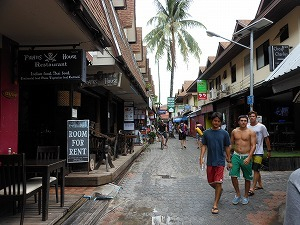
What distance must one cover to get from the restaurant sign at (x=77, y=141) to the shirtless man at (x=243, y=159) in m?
3.36

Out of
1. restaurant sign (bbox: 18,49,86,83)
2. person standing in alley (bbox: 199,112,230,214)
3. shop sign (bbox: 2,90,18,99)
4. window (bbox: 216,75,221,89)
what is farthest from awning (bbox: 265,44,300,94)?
window (bbox: 216,75,221,89)

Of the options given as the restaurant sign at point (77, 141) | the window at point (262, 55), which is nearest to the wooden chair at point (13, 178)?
the restaurant sign at point (77, 141)

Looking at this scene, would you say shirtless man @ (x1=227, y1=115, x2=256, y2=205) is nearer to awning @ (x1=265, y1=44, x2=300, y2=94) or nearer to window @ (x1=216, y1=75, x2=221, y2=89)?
awning @ (x1=265, y1=44, x2=300, y2=94)

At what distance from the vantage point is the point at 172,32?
29.7 metres

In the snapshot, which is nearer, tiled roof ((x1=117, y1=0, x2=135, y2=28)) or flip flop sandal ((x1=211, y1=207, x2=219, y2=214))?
flip flop sandal ((x1=211, y1=207, x2=219, y2=214))

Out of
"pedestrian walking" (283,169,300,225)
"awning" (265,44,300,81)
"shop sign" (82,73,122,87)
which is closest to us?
"pedestrian walking" (283,169,300,225)

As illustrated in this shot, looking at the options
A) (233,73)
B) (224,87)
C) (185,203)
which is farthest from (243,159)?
(224,87)

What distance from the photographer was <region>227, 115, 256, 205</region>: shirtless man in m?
5.96

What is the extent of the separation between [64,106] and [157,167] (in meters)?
4.99

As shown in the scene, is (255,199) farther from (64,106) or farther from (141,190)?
(64,106)

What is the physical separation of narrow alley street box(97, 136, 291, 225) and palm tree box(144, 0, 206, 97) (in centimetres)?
2132

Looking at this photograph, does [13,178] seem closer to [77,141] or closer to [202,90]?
[77,141]

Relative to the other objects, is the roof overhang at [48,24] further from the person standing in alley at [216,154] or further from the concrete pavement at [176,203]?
the concrete pavement at [176,203]

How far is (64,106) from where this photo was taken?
25.0 feet
